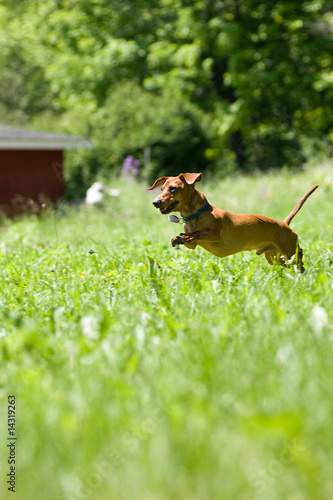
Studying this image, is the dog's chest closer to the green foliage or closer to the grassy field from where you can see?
the grassy field

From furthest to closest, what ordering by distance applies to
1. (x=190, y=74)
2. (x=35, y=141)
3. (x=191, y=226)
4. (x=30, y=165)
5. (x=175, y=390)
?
(x=190, y=74) < (x=30, y=165) < (x=35, y=141) < (x=191, y=226) < (x=175, y=390)

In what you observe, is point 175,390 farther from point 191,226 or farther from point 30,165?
point 30,165

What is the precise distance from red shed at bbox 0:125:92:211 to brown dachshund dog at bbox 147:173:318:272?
1309 centimetres

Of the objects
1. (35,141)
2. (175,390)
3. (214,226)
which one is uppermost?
(35,141)

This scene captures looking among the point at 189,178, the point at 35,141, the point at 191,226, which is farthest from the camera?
the point at 35,141

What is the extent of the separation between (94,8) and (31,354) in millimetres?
23759

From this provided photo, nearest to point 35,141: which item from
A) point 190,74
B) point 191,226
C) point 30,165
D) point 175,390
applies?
point 30,165

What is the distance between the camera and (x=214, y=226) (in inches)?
192

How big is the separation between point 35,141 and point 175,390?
671 inches

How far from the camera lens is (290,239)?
5.29 metres

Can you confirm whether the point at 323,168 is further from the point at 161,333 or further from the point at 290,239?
the point at 161,333

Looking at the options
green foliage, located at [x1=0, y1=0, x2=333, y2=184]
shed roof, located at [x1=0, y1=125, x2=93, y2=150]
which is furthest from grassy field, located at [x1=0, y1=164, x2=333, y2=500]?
green foliage, located at [x1=0, y1=0, x2=333, y2=184]

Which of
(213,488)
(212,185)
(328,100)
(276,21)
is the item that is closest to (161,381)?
(213,488)

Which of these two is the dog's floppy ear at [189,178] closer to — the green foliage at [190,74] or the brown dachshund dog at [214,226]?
the brown dachshund dog at [214,226]
